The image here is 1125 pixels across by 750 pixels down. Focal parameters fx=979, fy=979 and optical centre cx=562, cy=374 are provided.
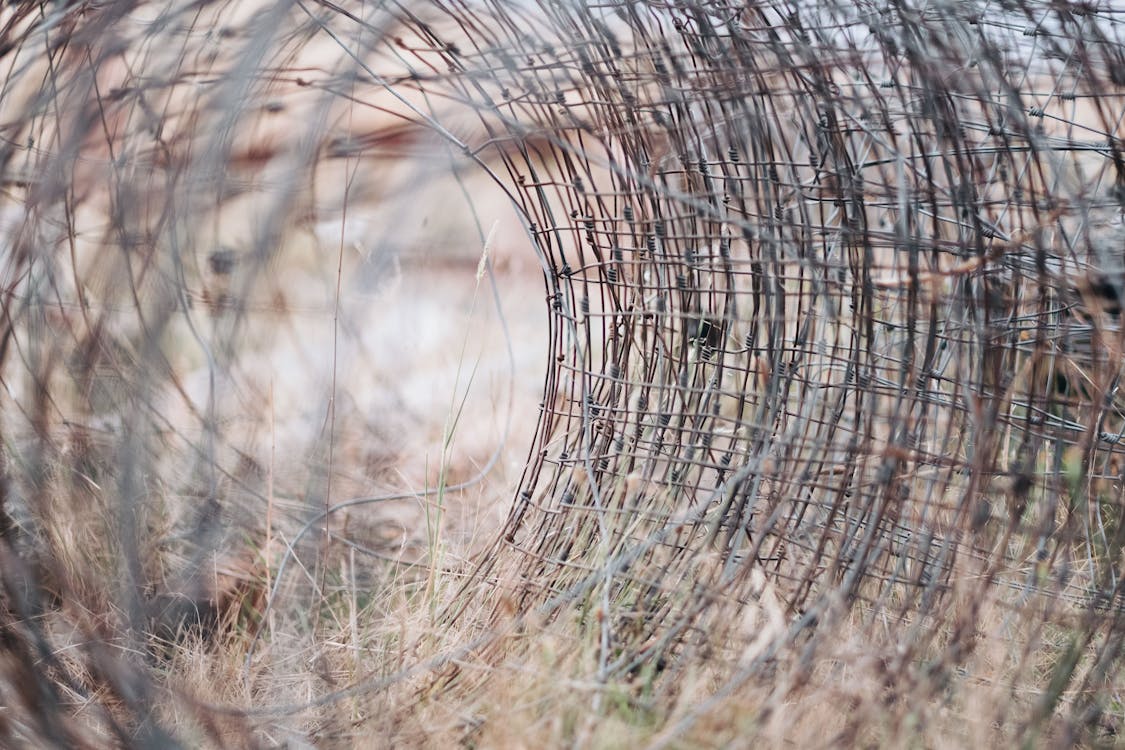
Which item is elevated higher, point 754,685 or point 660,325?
point 660,325

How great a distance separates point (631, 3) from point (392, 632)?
4.43 ft

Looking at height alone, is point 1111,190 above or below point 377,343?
above

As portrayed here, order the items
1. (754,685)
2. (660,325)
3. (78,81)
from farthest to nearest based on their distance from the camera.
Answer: (660,325) < (78,81) < (754,685)

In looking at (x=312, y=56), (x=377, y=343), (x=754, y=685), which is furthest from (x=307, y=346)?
(x=754, y=685)

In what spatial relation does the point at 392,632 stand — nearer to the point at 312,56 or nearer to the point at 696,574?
the point at 696,574

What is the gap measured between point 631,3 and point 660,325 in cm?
64

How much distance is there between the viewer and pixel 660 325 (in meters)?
1.99

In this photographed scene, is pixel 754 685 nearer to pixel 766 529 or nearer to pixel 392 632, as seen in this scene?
pixel 766 529

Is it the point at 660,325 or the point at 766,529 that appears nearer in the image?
the point at 766,529

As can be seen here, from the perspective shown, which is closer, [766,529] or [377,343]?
[766,529]

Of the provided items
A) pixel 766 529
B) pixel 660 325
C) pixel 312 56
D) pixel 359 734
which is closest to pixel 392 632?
pixel 359 734

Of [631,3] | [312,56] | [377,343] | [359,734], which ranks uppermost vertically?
[312,56]

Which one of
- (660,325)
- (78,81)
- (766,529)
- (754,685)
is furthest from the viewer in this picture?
(660,325)

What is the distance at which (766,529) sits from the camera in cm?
140
